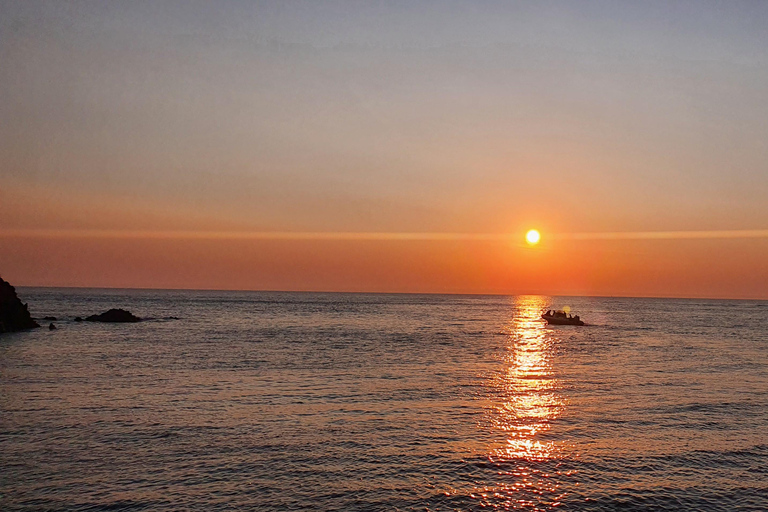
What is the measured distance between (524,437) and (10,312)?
70.4m

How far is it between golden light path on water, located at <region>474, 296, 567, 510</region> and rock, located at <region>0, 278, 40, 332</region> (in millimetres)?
60865

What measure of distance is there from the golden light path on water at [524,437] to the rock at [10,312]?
60865 mm

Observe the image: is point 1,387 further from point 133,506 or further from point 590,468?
point 590,468

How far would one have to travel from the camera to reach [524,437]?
870 inches

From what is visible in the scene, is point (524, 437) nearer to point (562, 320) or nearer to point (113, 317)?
point (113, 317)

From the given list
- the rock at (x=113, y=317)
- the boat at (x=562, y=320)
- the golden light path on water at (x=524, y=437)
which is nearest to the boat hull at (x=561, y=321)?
the boat at (x=562, y=320)

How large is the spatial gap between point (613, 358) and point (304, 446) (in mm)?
40133

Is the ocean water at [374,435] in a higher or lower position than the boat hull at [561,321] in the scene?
higher

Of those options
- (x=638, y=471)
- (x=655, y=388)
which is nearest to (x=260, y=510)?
→ (x=638, y=471)

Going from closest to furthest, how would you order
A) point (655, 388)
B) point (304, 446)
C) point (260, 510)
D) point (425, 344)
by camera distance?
point (260, 510) → point (304, 446) → point (655, 388) → point (425, 344)

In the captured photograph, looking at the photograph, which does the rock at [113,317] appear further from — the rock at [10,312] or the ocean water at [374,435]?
the ocean water at [374,435]

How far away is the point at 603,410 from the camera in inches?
1088

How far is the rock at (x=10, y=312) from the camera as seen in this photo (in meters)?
67.6

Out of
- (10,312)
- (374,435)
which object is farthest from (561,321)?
(374,435)
